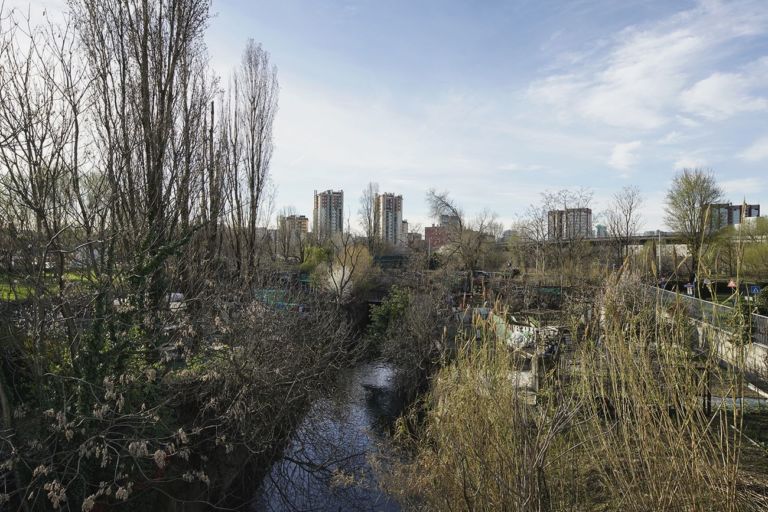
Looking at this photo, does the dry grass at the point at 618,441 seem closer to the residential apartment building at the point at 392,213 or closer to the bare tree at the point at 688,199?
the bare tree at the point at 688,199

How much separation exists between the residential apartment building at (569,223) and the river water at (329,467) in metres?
18.5

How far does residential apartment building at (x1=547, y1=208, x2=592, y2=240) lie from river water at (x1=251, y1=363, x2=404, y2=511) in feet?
60.8

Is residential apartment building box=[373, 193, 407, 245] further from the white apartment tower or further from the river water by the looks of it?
the river water

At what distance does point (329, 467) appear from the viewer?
753 centimetres

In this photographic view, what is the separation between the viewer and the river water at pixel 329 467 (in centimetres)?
679

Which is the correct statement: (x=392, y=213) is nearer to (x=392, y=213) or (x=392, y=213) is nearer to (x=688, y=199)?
(x=392, y=213)

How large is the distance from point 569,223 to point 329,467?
22040 mm

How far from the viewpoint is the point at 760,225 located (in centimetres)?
2616

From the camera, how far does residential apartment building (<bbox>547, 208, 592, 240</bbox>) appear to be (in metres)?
25.6

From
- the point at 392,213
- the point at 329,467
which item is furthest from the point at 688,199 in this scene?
the point at 392,213

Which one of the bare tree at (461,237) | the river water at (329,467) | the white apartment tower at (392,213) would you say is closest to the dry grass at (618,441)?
the river water at (329,467)

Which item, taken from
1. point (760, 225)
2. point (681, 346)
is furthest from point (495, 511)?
point (760, 225)

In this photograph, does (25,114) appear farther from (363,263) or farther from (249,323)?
(363,263)

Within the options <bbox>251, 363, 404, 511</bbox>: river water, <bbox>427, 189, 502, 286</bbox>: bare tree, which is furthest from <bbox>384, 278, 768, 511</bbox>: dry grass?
<bbox>427, 189, 502, 286</bbox>: bare tree
